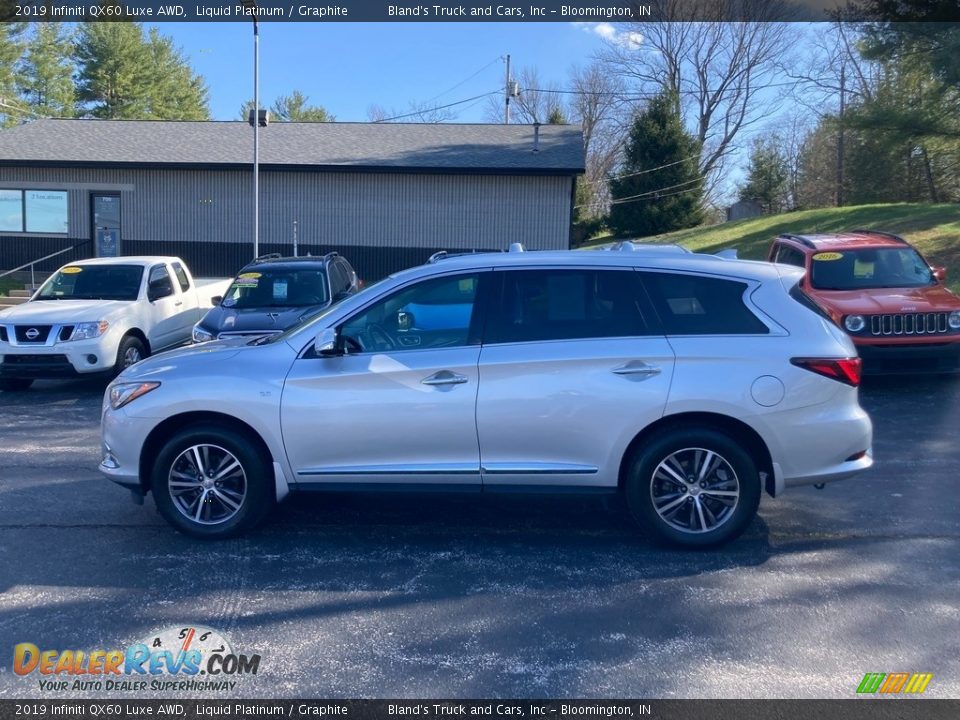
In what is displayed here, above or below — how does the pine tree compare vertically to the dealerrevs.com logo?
above

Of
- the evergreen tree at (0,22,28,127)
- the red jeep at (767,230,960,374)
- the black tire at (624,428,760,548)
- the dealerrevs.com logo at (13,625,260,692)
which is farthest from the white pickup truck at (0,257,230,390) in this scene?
the evergreen tree at (0,22,28,127)

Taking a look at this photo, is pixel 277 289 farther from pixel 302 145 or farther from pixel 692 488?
pixel 302 145

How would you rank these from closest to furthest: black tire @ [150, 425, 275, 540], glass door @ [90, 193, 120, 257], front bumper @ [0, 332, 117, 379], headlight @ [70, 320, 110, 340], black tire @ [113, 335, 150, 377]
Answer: black tire @ [150, 425, 275, 540], front bumper @ [0, 332, 117, 379], headlight @ [70, 320, 110, 340], black tire @ [113, 335, 150, 377], glass door @ [90, 193, 120, 257]

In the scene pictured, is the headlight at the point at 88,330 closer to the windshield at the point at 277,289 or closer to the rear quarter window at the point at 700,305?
the windshield at the point at 277,289

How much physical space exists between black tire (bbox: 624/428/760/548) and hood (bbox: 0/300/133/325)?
8.46 metres

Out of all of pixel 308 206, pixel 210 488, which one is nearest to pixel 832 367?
pixel 210 488

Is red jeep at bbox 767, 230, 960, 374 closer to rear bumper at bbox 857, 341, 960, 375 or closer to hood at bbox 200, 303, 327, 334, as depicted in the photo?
rear bumper at bbox 857, 341, 960, 375

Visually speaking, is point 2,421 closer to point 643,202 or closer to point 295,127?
point 295,127

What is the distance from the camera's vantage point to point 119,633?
4.77 meters

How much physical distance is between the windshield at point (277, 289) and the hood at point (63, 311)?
4.71 feet

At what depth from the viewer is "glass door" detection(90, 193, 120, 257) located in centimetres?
2659

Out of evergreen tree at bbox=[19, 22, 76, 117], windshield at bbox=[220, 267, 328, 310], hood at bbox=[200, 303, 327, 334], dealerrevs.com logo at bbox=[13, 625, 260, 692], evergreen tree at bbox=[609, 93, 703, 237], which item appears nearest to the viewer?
dealerrevs.com logo at bbox=[13, 625, 260, 692]

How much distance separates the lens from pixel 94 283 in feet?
43.0

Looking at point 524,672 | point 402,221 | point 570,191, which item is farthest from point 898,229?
point 524,672
